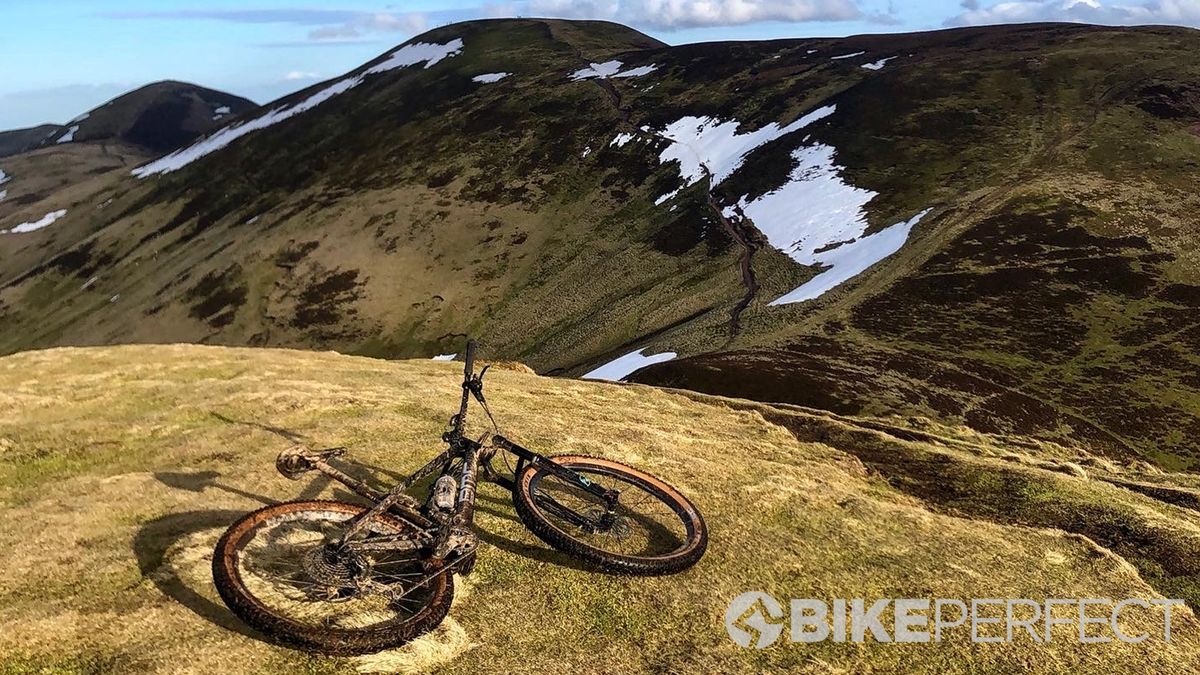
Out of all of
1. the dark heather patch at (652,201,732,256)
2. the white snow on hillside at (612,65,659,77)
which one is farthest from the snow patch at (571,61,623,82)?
the dark heather patch at (652,201,732,256)

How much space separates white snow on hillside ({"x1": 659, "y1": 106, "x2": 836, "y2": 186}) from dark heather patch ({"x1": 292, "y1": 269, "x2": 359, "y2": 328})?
2309 inches

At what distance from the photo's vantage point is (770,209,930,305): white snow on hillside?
70.2m

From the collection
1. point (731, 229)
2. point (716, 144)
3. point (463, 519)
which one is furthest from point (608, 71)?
point (463, 519)

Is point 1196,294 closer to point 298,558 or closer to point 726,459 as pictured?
point 726,459

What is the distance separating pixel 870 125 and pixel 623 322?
205 ft

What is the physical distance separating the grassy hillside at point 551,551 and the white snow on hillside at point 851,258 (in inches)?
1804

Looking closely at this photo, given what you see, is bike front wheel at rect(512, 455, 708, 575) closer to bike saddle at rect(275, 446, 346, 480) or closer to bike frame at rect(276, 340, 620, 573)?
bike frame at rect(276, 340, 620, 573)

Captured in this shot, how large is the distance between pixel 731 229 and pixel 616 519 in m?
86.8

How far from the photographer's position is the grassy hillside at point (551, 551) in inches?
417

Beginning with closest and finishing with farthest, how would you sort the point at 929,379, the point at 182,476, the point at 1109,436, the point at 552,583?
the point at 552,583 → the point at 182,476 → the point at 1109,436 → the point at 929,379

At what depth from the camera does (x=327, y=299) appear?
357 ft

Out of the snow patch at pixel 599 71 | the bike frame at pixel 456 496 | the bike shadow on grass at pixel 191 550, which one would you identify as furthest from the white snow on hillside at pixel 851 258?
the snow patch at pixel 599 71

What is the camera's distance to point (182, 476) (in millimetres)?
15508

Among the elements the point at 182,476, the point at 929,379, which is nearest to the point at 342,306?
the point at 929,379
